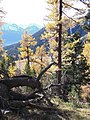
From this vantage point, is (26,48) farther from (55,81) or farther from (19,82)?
(19,82)

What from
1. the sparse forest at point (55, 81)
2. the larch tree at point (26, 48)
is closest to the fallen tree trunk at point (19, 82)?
the sparse forest at point (55, 81)

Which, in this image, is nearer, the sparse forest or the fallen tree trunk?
the sparse forest

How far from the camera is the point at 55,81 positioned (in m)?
18.9

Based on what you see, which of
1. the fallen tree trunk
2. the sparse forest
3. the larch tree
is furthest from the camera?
the larch tree

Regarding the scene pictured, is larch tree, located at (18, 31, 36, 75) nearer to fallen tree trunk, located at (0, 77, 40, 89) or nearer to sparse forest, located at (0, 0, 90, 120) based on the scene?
sparse forest, located at (0, 0, 90, 120)

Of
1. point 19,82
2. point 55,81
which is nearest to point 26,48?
point 55,81

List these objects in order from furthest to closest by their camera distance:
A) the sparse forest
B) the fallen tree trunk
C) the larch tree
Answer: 1. the larch tree
2. the fallen tree trunk
3. the sparse forest

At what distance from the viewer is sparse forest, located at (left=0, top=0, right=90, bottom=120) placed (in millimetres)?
8719

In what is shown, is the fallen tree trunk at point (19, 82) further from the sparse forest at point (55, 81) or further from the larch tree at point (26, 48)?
the larch tree at point (26, 48)

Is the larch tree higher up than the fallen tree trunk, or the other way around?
the fallen tree trunk

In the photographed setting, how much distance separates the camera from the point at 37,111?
897cm

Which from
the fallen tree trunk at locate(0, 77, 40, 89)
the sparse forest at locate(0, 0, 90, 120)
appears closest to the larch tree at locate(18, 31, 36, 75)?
the sparse forest at locate(0, 0, 90, 120)

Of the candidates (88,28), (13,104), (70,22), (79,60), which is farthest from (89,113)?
(79,60)

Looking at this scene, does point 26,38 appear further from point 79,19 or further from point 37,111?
point 37,111
